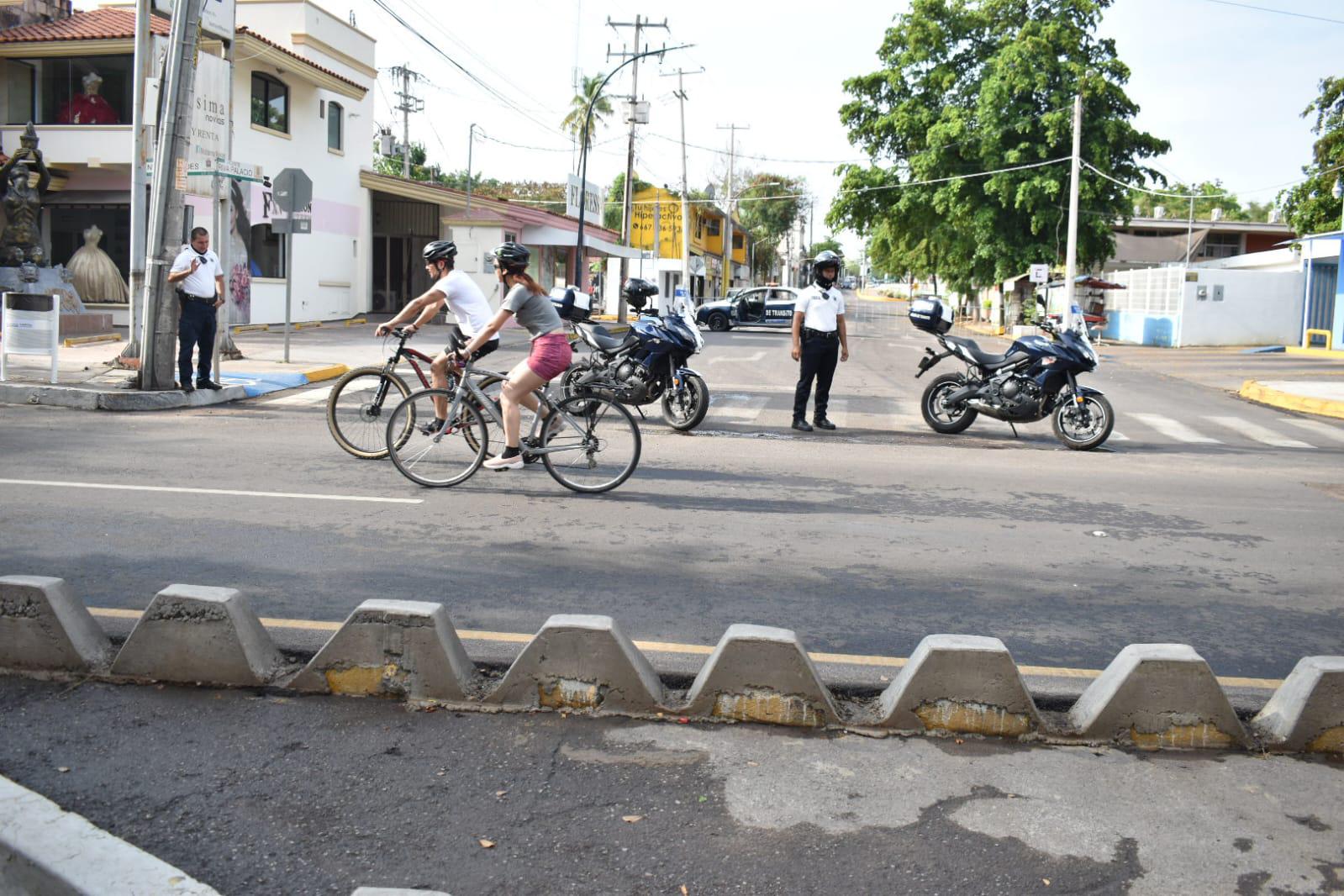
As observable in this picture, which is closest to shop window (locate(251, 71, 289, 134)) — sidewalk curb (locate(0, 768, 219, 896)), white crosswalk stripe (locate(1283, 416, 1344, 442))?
white crosswalk stripe (locate(1283, 416, 1344, 442))

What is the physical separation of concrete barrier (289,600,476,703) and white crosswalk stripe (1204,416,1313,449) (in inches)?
460

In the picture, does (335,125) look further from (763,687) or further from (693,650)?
(763,687)

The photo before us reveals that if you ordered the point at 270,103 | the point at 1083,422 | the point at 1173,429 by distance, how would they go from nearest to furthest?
the point at 1083,422, the point at 1173,429, the point at 270,103

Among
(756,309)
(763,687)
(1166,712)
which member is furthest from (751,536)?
(756,309)

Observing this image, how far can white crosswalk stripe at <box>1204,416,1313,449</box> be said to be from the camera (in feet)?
44.4

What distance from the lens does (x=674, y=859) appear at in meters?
3.20

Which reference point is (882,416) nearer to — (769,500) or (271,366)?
(769,500)

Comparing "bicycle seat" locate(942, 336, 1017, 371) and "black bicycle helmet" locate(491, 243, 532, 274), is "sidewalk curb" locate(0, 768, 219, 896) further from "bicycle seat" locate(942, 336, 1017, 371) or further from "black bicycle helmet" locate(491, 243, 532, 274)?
"bicycle seat" locate(942, 336, 1017, 371)

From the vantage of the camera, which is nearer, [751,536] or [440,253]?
[751,536]

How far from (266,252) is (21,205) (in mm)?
7069

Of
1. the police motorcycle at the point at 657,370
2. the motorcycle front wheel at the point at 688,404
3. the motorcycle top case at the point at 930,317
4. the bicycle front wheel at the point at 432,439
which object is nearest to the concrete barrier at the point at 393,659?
the bicycle front wheel at the point at 432,439

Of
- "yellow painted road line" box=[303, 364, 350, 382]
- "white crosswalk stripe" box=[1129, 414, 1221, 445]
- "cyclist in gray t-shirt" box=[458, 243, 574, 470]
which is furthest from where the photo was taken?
"yellow painted road line" box=[303, 364, 350, 382]

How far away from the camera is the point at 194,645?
4.44 meters

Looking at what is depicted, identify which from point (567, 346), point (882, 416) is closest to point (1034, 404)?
point (882, 416)
